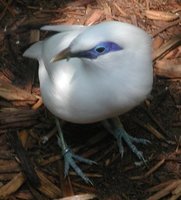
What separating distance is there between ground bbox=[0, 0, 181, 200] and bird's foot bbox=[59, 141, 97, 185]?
0.03m

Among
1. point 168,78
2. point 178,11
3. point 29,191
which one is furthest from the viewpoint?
point 178,11

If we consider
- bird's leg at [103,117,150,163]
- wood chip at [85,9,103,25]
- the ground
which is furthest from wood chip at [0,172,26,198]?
wood chip at [85,9,103,25]

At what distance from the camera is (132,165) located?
11.7ft

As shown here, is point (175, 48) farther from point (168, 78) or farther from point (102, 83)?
point (102, 83)

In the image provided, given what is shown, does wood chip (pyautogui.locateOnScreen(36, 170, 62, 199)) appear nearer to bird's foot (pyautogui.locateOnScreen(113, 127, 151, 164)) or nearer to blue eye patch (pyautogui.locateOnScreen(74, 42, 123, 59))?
bird's foot (pyautogui.locateOnScreen(113, 127, 151, 164))

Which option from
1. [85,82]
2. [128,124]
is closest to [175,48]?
[128,124]

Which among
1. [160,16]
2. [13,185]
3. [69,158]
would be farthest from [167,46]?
[13,185]

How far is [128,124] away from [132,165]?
14.4 inches

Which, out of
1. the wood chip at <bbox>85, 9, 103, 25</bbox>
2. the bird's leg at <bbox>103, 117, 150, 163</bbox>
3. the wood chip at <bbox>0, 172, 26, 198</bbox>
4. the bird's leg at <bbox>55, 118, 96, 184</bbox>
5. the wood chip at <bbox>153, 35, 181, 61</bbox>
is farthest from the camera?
the wood chip at <bbox>85, 9, 103, 25</bbox>

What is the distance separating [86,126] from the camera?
3.78m

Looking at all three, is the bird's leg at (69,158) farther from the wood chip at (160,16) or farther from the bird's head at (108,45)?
the wood chip at (160,16)

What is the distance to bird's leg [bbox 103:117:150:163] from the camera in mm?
3627

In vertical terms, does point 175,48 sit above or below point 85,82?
below

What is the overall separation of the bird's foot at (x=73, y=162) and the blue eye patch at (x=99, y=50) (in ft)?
2.85
